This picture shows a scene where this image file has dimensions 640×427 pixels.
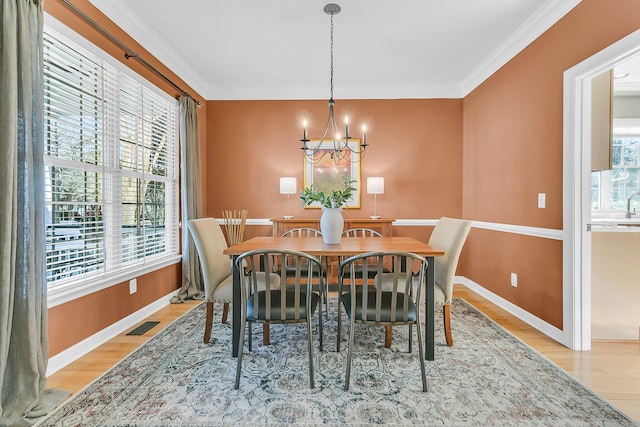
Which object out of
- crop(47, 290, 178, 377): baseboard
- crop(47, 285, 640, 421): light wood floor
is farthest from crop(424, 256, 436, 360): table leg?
crop(47, 290, 178, 377): baseboard

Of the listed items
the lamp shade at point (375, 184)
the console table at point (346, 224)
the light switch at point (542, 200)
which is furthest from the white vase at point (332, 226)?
the light switch at point (542, 200)

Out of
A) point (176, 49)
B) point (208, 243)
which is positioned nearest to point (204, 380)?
point (208, 243)

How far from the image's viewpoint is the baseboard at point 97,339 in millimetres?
2061

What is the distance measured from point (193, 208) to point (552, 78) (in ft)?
12.2

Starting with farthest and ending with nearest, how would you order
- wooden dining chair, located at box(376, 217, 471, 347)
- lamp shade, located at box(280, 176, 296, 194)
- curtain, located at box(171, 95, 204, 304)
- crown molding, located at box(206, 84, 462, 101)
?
crown molding, located at box(206, 84, 462, 101), lamp shade, located at box(280, 176, 296, 194), curtain, located at box(171, 95, 204, 304), wooden dining chair, located at box(376, 217, 471, 347)

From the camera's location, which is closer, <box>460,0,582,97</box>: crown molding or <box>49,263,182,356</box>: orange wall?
<box>49,263,182,356</box>: orange wall

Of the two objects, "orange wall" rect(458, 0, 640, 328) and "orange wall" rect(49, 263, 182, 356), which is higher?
"orange wall" rect(458, 0, 640, 328)

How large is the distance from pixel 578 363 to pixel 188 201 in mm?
3778

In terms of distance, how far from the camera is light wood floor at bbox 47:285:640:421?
1.81 meters

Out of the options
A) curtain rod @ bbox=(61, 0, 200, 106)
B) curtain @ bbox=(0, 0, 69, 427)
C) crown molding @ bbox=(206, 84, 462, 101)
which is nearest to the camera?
curtain @ bbox=(0, 0, 69, 427)

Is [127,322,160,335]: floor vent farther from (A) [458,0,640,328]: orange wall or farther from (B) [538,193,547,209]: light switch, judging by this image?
(B) [538,193,547,209]: light switch

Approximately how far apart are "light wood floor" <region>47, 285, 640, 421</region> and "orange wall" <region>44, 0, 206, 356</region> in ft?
0.61

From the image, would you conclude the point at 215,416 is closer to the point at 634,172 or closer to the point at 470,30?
the point at 470,30

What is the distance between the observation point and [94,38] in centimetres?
239
